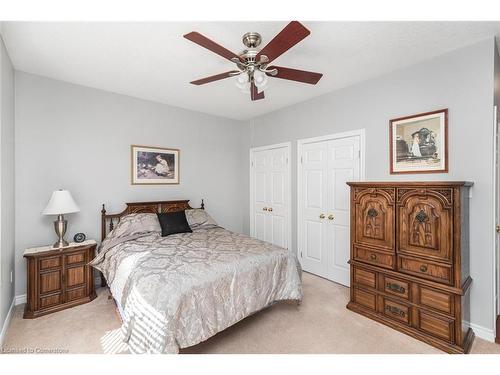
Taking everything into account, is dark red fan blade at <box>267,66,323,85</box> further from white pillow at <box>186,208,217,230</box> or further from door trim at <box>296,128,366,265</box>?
white pillow at <box>186,208,217,230</box>

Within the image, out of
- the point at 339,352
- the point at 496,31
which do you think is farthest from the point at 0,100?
the point at 496,31

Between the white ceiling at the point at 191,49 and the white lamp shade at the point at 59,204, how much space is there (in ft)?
4.67

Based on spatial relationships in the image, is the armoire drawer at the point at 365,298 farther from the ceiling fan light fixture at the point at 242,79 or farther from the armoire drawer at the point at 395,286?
the ceiling fan light fixture at the point at 242,79

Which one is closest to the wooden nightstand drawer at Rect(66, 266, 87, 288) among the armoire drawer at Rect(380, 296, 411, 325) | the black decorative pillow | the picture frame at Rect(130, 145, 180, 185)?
the black decorative pillow

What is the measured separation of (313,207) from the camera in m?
3.68

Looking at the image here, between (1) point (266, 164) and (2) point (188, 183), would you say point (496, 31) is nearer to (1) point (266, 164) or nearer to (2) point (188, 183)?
(1) point (266, 164)

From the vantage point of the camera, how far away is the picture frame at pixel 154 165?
3597mm

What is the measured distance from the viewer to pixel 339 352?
1980 millimetres

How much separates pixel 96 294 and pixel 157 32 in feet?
9.87

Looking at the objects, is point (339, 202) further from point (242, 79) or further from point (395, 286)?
point (242, 79)

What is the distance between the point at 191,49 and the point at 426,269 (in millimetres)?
2969
